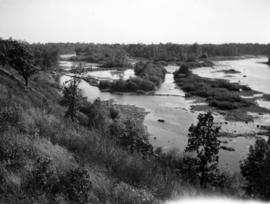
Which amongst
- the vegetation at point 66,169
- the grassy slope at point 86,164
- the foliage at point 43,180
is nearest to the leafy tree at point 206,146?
the vegetation at point 66,169

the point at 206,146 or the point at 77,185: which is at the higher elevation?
the point at 77,185

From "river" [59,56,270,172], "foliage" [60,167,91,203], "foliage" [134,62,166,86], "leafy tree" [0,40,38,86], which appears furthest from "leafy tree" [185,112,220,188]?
"foliage" [134,62,166,86]

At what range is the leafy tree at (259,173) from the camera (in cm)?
1805

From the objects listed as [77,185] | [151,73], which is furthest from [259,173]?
[151,73]

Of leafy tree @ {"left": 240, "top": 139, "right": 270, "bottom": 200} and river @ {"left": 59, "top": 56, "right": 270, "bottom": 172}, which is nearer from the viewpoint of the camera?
leafy tree @ {"left": 240, "top": 139, "right": 270, "bottom": 200}

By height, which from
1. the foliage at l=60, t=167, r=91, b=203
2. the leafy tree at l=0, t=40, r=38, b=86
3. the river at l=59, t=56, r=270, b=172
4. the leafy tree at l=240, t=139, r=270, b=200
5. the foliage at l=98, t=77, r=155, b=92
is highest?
the leafy tree at l=0, t=40, r=38, b=86

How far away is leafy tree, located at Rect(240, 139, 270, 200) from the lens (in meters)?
18.0

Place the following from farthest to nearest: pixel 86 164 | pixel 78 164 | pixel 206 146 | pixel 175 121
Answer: pixel 175 121 < pixel 206 146 < pixel 86 164 < pixel 78 164

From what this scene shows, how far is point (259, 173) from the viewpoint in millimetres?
19141

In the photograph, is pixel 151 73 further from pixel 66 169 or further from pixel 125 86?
pixel 66 169

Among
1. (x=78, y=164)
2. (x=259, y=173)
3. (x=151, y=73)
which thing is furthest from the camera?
(x=151, y=73)

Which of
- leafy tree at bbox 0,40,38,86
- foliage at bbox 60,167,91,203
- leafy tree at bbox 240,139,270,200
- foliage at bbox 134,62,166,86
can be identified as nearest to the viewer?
foliage at bbox 60,167,91,203

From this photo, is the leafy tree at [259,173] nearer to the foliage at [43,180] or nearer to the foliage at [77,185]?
the foliage at [77,185]

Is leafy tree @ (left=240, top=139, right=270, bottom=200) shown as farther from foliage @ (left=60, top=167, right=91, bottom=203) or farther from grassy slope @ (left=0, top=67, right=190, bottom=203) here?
foliage @ (left=60, top=167, right=91, bottom=203)
